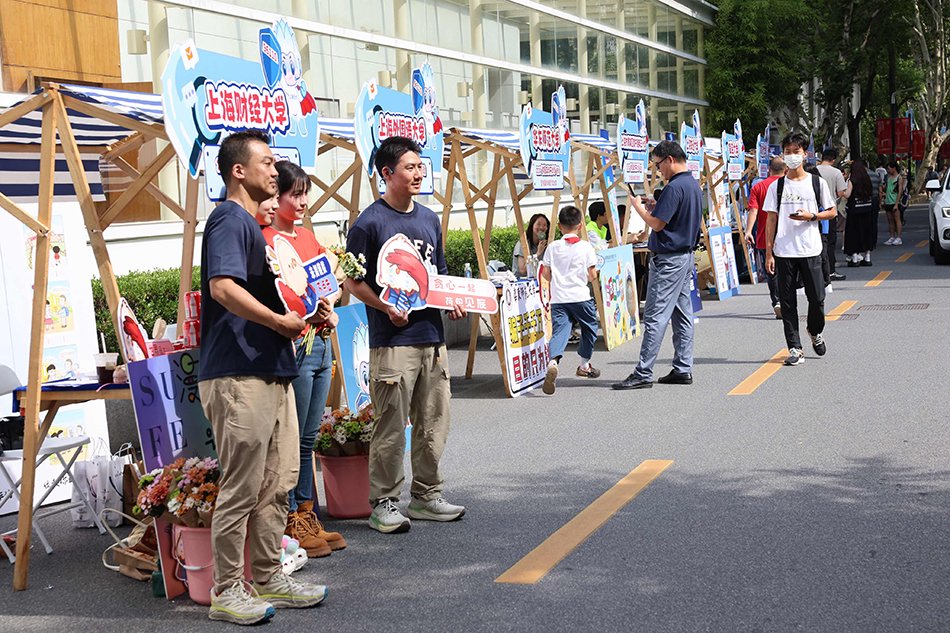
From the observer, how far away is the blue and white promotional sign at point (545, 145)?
39.1 feet

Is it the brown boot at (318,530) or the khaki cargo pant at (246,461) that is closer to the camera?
the khaki cargo pant at (246,461)

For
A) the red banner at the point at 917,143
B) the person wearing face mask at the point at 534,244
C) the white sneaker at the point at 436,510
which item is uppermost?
the red banner at the point at 917,143

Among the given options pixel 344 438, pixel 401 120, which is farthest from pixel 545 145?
pixel 344 438

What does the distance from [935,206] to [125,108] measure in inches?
717

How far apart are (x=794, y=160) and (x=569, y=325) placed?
102 inches

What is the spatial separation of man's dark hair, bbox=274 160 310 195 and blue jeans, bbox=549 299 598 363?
5.34 m

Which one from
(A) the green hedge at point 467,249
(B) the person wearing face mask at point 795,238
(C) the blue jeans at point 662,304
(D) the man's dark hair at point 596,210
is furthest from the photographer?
(A) the green hedge at point 467,249

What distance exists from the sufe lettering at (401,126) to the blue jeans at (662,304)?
2.41 meters

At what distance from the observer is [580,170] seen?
113ft

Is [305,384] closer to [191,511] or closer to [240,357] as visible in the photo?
[191,511]

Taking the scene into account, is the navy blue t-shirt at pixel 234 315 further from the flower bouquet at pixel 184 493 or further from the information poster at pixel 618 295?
the information poster at pixel 618 295

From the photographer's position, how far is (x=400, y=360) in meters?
6.33

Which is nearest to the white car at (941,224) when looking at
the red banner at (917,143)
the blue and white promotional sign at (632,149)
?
the blue and white promotional sign at (632,149)

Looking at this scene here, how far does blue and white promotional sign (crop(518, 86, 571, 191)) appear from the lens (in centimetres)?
1191
